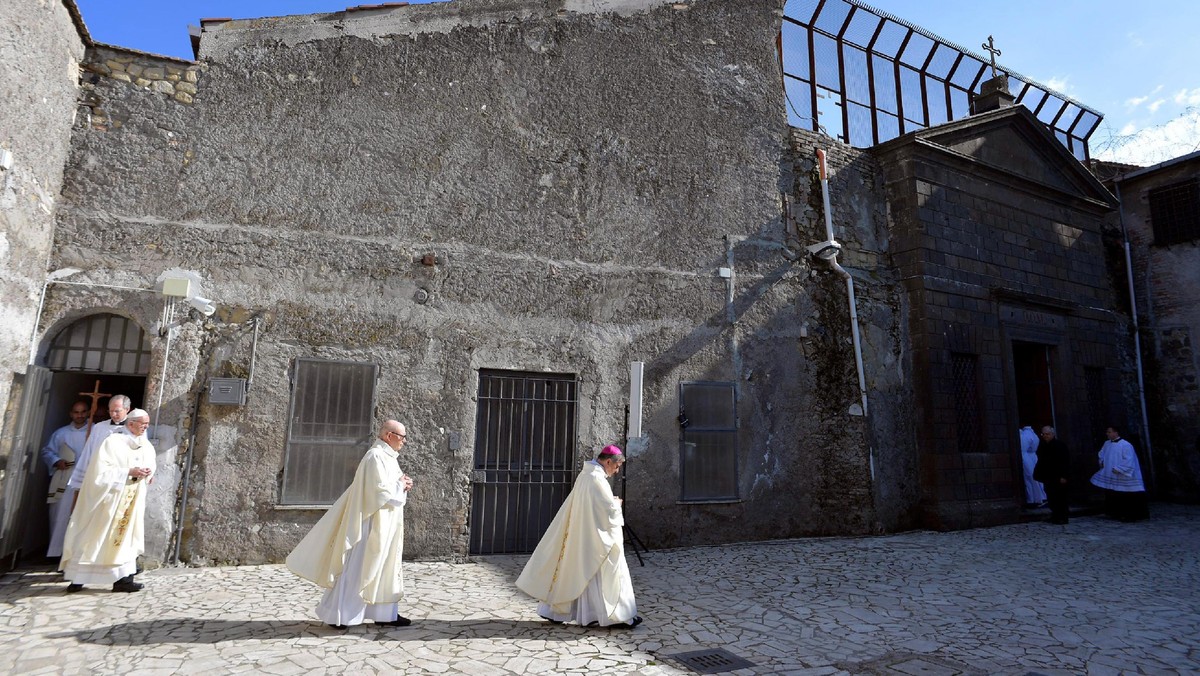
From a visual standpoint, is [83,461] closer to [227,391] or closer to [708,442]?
[227,391]

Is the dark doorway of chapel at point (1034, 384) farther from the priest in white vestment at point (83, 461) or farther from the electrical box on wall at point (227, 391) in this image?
the priest in white vestment at point (83, 461)

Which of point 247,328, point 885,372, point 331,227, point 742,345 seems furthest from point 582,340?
point 885,372

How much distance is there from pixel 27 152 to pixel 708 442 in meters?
7.11

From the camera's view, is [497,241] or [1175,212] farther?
[1175,212]

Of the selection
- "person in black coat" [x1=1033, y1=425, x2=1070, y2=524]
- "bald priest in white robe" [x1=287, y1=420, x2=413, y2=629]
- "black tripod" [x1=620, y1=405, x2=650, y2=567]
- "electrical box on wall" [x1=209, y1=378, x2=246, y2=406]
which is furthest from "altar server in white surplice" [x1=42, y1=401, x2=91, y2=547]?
"person in black coat" [x1=1033, y1=425, x2=1070, y2=524]

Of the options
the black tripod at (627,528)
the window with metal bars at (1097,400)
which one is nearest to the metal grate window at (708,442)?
the black tripod at (627,528)

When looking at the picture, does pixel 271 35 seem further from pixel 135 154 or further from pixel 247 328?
pixel 247 328

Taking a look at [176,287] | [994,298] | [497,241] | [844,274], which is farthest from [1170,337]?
[176,287]

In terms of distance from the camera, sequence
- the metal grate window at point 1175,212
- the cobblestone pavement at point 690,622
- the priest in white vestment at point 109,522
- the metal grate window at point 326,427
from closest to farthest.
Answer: the cobblestone pavement at point 690,622
the priest in white vestment at point 109,522
the metal grate window at point 326,427
the metal grate window at point 1175,212

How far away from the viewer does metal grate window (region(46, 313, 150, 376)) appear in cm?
661

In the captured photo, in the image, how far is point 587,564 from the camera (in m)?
4.93

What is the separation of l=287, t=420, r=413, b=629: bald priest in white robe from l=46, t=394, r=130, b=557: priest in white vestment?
2365 mm

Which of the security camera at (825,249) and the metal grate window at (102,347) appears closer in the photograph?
the metal grate window at (102,347)

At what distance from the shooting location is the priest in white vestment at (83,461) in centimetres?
605
